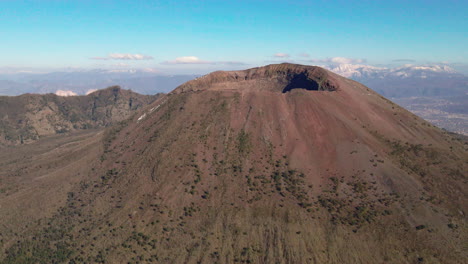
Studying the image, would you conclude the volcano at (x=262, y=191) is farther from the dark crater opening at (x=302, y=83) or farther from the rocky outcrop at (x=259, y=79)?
the rocky outcrop at (x=259, y=79)

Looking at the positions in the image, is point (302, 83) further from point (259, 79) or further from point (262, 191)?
point (262, 191)

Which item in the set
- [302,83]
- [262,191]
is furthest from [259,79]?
[262,191]

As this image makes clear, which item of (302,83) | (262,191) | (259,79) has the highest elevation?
(259,79)

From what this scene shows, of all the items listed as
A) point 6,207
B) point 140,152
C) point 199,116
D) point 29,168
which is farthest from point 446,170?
point 29,168

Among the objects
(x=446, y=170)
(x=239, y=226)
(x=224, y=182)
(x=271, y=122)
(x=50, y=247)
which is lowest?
(x=50, y=247)

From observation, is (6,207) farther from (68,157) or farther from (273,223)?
(273,223)

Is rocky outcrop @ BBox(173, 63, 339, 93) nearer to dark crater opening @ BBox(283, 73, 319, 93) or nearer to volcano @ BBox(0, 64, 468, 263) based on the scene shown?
dark crater opening @ BBox(283, 73, 319, 93)
